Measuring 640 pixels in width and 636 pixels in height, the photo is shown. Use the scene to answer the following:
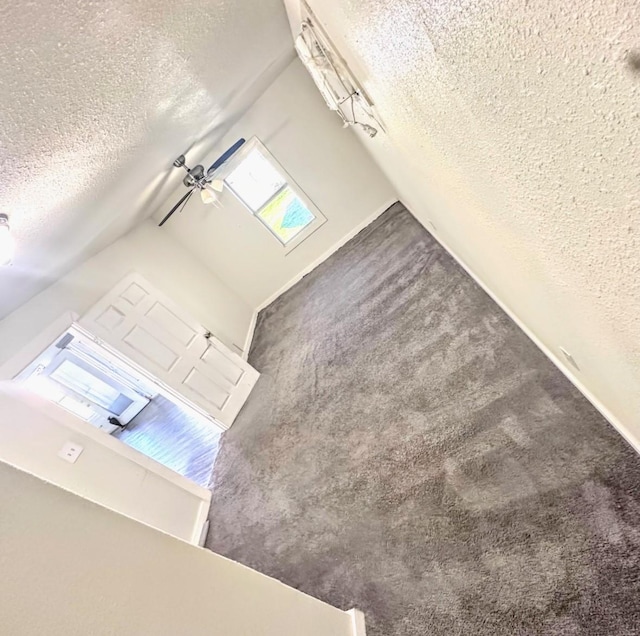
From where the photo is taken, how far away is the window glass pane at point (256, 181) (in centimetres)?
448

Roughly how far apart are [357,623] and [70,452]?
62.4 inches

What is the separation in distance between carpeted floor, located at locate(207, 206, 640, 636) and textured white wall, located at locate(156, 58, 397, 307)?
1863 millimetres

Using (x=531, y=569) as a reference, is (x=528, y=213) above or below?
above

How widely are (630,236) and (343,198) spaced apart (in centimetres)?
431

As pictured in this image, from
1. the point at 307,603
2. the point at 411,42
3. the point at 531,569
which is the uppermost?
the point at 411,42

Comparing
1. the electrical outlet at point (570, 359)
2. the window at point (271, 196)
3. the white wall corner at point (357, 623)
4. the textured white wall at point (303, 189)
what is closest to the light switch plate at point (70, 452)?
the white wall corner at point (357, 623)

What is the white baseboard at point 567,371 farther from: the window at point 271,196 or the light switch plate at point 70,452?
the window at point 271,196

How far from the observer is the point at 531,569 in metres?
1.26

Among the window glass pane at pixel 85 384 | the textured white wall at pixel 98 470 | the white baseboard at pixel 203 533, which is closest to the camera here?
the textured white wall at pixel 98 470

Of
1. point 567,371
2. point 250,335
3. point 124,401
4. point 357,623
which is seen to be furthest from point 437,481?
point 124,401

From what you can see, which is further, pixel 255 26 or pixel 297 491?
pixel 255 26

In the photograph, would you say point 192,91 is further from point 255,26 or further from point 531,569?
point 531,569

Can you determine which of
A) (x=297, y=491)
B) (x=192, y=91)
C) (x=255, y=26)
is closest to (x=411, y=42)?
(x=192, y=91)

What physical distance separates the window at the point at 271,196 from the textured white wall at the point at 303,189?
0.27ft
